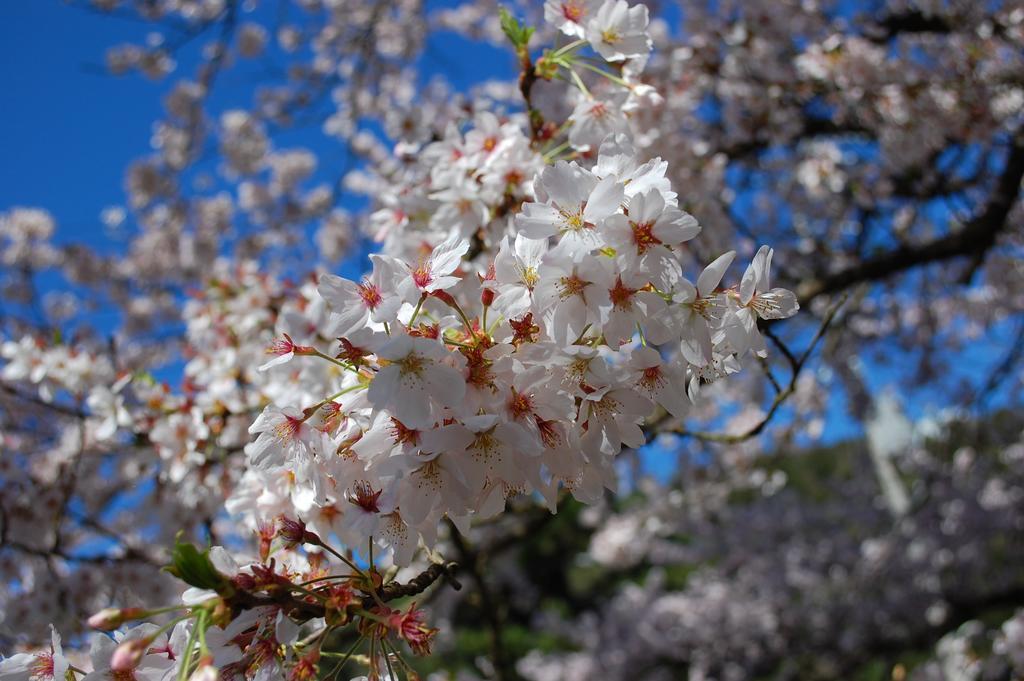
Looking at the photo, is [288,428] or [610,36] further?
[610,36]

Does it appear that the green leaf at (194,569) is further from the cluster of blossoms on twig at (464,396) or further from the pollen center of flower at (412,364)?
the pollen center of flower at (412,364)

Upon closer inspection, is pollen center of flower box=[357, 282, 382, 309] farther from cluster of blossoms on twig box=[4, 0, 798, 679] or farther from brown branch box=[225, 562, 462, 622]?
brown branch box=[225, 562, 462, 622]

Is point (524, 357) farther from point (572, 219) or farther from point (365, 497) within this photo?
point (365, 497)

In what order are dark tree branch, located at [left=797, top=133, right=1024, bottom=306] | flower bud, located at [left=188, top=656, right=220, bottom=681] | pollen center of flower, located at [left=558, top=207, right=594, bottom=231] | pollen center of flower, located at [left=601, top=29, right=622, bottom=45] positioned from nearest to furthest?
1. flower bud, located at [left=188, top=656, right=220, bottom=681]
2. pollen center of flower, located at [left=558, top=207, right=594, bottom=231]
3. pollen center of flower, located at [left=601, top=29, right=622, bottom=45]
4. dark tree branch, located at [left=797, top=133, right=1024, bottom=306]

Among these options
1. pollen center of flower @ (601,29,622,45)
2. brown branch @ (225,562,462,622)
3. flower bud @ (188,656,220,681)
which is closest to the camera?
flower bud @ (188,656,220,681)

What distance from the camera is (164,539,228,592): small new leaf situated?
32.2 inches

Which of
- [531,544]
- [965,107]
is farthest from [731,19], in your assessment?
[531,544]

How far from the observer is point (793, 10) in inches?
186

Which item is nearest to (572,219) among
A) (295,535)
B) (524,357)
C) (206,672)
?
(524,357)

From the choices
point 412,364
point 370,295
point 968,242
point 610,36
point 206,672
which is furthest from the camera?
point 968,242

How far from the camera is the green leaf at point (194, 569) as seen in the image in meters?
0.82

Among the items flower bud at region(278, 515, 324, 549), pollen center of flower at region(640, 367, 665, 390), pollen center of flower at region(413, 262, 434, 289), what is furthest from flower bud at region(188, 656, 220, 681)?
pollen center of flower at region(640, 367, 665, 390)

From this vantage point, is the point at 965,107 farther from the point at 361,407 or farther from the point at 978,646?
the point at 978,646

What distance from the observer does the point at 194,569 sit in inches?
32.7
